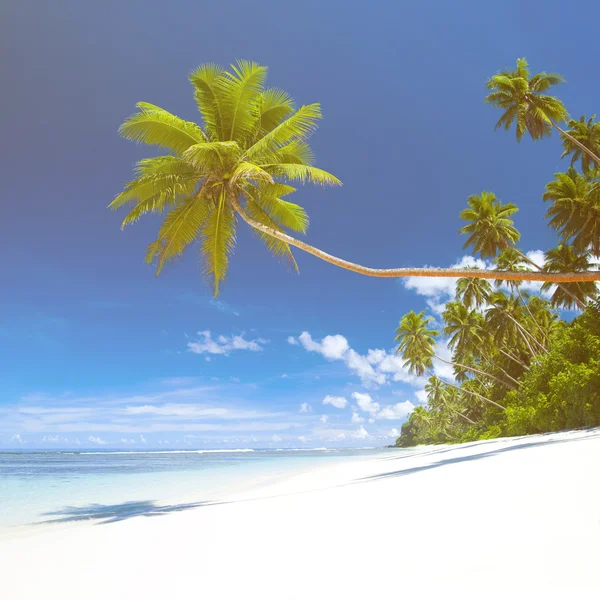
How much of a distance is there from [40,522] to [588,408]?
54.2ft

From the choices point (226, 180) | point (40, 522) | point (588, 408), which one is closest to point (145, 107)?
point (226, 180)

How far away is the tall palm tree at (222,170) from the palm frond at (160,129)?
20 millimetres

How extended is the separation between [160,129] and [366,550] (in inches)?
359

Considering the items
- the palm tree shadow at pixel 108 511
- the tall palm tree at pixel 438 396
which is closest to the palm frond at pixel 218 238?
the palm tree shadow at pixel 108 511

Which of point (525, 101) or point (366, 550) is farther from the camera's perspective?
point (525, 101)

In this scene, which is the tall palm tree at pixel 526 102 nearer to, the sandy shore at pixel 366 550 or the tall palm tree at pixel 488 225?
the tall palm tree at pixel 488 225

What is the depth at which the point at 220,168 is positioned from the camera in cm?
966

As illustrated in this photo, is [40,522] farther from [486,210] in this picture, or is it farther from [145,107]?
[486,210]

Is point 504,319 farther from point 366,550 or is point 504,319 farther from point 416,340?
point 366,550

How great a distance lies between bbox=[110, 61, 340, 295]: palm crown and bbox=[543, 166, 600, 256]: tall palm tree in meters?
17.6

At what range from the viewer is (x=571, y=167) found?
2344 cm

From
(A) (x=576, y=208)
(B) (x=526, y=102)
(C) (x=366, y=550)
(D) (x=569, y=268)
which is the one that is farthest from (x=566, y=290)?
(C) (x=366, y=550)

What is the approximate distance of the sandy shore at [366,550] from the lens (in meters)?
2.51

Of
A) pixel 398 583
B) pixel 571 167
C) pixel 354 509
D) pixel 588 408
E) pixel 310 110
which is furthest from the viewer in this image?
pixel 571 167
